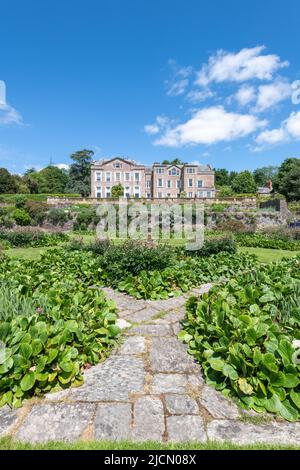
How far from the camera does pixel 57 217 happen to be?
25.6 m

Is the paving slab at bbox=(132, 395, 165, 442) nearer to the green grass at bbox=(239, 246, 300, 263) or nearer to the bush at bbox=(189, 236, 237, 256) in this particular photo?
the bush at bbox=(189, 236, 237, 256)

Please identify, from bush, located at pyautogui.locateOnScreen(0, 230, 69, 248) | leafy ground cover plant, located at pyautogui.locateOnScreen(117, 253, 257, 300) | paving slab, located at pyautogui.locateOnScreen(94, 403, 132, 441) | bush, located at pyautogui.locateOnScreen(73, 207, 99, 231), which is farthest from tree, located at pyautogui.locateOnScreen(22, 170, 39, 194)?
paving slab, located at pyautogui.locateOnScreen(94, 403, 132, 441)

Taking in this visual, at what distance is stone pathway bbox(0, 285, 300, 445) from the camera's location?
6.28 ft

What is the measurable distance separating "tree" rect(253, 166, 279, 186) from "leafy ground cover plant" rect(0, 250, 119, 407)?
292 ft

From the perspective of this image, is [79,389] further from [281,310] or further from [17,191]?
[17,191]

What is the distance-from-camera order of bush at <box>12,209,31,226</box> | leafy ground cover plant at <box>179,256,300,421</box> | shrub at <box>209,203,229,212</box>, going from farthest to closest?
shrub at <box>209,203,229,212</box>, bush at <box>12,209,31,226</box>, leafy ground cover plant at <box>179,256,300,421</box>

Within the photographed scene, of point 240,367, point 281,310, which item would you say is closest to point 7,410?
point 240,367

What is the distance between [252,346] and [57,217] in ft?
83.5

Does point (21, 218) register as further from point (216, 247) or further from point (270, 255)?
point (270, 255)

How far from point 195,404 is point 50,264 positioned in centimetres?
529

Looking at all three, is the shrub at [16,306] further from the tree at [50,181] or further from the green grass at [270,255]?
the tree at [50,181]

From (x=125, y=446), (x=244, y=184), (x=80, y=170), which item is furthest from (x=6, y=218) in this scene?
(x=244, y=184)

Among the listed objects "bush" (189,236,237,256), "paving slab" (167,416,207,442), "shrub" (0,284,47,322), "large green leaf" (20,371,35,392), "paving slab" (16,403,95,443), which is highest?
"bush" (189,236,237,256)

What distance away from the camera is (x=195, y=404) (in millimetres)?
2238
